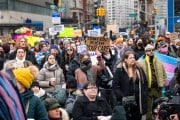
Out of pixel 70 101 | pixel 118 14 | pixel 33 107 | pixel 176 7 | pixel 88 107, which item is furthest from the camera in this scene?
pixel 118 14

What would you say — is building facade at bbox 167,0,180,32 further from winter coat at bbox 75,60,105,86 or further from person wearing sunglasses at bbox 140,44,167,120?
person wearing sunglasses at bbox 140,44,167,120

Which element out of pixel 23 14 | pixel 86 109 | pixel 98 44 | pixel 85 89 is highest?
pixel 23 14

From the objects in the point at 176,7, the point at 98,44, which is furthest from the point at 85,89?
the point at 176,7

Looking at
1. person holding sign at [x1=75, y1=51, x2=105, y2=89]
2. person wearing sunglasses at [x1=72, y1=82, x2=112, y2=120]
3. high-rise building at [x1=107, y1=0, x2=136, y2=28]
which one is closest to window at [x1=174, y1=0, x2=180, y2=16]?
person holding sign at [x1=75, y1=51, x2=105, y2=89]

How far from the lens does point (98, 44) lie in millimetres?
12742

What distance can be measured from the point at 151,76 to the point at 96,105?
303 centimetres

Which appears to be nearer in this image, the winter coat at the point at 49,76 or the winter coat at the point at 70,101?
the winter coat at the point at 70,101

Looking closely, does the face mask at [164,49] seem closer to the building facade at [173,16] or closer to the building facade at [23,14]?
the building facade at [173,16]

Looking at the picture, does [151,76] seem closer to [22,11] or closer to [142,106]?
[142,106]

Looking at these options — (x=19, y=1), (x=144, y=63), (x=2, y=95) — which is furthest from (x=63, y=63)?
(x=19, y=1)

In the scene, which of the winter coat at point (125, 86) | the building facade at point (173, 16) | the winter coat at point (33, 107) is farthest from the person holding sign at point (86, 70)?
the building facade at point (173, 16)

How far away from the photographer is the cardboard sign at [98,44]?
12.5 metres

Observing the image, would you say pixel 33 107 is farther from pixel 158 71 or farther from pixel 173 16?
pixel 173 16

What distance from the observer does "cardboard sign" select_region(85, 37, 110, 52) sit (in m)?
12.5
